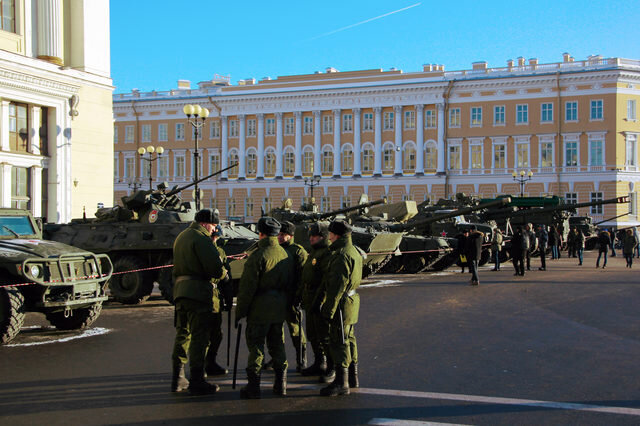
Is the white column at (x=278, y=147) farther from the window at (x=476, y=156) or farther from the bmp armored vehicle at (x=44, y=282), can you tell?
the bmp armored vehicle at (x=44, y=282)

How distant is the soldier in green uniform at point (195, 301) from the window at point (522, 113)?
5332 cm

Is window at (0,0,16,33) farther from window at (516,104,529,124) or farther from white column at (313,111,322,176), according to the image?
window at (516,104,529,124)

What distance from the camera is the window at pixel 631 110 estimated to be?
2128 inches

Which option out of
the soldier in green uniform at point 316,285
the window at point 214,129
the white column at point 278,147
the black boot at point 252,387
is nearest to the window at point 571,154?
the white column at point 278,147

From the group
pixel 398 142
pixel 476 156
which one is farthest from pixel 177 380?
pixel 398 142

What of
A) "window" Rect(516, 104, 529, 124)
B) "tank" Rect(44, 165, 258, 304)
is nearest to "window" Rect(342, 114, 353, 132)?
"window" Rect(516, 104, 529, 124)

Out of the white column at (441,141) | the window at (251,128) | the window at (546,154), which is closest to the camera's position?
the window at (546,154)

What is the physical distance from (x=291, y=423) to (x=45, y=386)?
2.74 m

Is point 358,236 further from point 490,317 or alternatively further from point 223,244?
point 490,317

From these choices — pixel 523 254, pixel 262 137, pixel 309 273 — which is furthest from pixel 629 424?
pixel 262 137

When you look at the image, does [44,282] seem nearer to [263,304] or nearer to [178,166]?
[263,304]

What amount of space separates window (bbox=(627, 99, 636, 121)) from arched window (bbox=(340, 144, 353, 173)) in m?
22.3

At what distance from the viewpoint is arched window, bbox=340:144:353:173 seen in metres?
63.0

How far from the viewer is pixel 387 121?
61625mm
